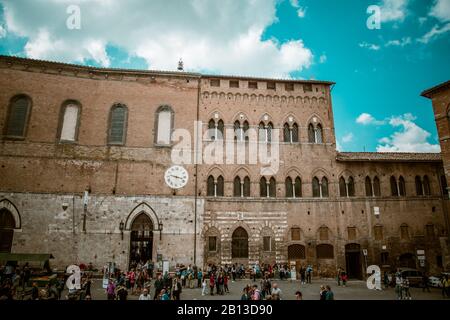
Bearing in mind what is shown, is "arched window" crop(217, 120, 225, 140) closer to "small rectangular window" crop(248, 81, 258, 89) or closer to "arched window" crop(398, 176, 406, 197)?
"small rectangular window" crop(248, 81, 258, 89)

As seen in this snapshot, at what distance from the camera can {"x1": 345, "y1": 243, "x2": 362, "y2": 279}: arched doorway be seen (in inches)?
853

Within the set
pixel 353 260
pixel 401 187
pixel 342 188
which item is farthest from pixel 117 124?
pixel 401 187

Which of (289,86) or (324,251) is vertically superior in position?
(289,86)

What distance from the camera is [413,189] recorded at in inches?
909

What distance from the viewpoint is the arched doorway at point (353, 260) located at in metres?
21.7

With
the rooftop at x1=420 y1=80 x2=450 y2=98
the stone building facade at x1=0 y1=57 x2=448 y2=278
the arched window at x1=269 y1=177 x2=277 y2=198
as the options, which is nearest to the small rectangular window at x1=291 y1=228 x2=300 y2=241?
the stone building facade at x1=0 y1=57 x2=448 y2=278

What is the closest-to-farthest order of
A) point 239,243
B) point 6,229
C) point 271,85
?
point 6,229 → point 239,243 → point 271,85

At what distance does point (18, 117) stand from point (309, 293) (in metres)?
21.8

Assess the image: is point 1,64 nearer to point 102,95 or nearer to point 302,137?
point 102,95

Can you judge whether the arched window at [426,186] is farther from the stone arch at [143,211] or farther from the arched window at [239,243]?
the stone arch at [143,211]

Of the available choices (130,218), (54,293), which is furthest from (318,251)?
(54,293)

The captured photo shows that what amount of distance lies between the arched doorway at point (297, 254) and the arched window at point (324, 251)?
108 centimetres

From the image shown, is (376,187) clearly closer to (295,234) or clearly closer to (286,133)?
(295,234)

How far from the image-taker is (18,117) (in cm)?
2050
